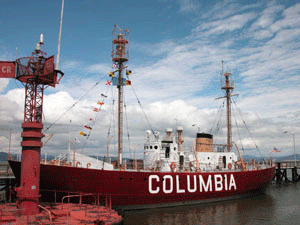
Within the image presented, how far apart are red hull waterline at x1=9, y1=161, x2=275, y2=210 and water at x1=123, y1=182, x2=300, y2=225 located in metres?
0.80

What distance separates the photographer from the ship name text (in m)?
24.1

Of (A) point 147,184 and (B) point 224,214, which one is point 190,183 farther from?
(A) point 147,184

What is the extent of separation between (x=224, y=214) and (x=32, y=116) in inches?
681

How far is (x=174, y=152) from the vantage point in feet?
98.1

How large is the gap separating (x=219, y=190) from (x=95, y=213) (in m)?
16.8

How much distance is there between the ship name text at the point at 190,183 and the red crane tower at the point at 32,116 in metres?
11.0

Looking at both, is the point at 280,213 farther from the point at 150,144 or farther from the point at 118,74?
the point at 118,74

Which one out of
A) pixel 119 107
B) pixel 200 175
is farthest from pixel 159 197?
pixel 119 107

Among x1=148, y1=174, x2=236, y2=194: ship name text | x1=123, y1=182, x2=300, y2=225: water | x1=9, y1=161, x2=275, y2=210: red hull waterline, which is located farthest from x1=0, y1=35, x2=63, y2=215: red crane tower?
x1=148, y1=174, x2=236, y2=194: ship name text

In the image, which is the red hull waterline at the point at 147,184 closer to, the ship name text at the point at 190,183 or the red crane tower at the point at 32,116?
the ship name text at the point at 190,183

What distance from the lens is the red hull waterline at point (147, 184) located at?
20.5 meters

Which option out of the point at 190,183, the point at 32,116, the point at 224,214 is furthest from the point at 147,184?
the point at 32,116

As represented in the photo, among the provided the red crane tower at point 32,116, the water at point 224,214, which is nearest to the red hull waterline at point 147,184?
the water at point 224,214

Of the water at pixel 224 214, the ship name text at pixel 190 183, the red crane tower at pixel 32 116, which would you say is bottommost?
the water at pixel 224 214
